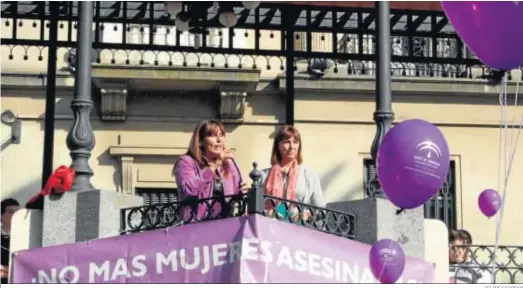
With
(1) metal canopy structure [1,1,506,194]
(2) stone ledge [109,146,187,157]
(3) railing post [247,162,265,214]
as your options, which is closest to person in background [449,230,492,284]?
(3) railing post [247,162,265,214]

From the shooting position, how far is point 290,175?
11.6 meters

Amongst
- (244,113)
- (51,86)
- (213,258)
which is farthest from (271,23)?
(213,258)

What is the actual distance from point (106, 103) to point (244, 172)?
1995mm

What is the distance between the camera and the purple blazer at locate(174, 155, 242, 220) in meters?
11.1

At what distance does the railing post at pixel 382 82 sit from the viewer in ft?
40.8

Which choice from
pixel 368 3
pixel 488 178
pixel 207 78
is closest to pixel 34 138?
pixel 207 78

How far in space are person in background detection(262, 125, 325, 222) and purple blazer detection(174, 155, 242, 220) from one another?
0.35 meters

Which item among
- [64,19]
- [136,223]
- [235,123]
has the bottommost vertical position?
[136,223]

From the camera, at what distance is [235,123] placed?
16938 millimetres

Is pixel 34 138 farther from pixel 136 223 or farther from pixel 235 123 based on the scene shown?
pixel 136 223

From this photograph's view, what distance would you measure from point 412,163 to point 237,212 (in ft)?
5.84

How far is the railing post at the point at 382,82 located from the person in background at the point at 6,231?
344 cm

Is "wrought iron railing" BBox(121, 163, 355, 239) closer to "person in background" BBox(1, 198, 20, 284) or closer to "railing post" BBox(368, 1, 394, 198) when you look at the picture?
"railing post" BBox(368, 1, 394, 198)

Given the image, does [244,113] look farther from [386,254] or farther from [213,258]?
[386,254]
